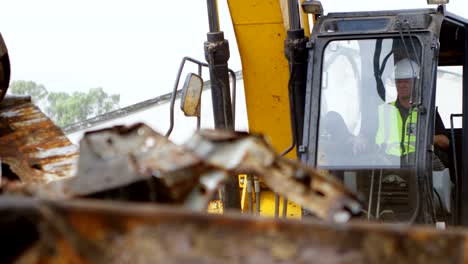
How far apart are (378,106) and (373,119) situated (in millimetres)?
82

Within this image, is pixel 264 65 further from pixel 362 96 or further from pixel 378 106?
pixel 378 106

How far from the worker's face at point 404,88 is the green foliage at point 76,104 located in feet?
40.0

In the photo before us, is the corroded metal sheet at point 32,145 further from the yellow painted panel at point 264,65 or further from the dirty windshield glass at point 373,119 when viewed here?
the yellow painted panel at point 264,65

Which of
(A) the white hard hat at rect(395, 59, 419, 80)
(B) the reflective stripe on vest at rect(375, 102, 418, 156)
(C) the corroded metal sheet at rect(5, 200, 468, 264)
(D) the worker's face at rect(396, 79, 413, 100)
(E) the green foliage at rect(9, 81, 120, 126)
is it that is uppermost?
(C) the corroded metal sheet at rect(5, 200, 468, 264)

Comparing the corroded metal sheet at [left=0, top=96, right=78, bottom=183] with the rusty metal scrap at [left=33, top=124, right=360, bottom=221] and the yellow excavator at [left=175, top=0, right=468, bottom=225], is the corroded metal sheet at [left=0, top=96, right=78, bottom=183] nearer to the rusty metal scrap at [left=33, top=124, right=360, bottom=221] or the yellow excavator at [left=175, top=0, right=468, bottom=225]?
the rusty metal scrap at [left=33, top=124, right=360, bottom=221]

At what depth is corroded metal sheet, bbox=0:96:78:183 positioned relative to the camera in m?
3.52

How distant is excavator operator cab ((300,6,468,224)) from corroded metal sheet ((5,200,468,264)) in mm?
3521

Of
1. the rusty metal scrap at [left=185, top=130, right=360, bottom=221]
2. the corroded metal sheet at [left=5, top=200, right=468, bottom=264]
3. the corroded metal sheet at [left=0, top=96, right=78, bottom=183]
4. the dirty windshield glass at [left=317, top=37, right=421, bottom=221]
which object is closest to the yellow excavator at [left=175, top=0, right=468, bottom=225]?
the dirty windshield glass at [left=317, top=37, right=421, bottom=221]

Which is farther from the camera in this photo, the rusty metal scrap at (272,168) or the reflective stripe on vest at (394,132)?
the reflective stripe on vest at (394,132)

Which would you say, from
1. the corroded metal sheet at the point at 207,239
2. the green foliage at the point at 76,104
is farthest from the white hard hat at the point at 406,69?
the green foliage at the point at 76,104

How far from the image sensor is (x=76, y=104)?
17.8 metres

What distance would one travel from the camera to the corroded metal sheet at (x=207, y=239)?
1.82 m

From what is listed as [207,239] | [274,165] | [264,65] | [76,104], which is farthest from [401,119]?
[76,104]

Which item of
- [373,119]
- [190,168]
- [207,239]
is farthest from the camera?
[373,119]
